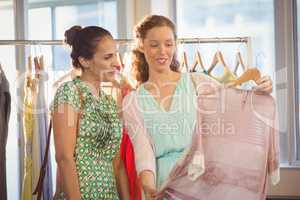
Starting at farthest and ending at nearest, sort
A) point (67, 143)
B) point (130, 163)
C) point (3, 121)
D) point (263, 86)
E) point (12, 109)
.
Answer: point (12, 109)
point (3, 121)
point (130, 163)
point (263, 86)
point (67, 143)

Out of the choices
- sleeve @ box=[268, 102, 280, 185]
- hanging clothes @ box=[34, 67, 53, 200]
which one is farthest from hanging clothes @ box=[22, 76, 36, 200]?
sleeve @ box=[268, 102, 280, 185]

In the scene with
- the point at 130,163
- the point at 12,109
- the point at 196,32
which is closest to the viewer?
the point at 130,163

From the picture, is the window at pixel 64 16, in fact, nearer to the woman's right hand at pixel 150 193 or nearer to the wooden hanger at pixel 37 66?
the wooden hanger at pixel 37 66

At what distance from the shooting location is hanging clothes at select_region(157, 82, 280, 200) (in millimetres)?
1651

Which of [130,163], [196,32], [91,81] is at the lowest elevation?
[130,163]

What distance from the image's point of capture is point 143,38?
168 centimetres

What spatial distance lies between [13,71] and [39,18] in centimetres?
44

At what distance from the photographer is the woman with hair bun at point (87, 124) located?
4.91ft

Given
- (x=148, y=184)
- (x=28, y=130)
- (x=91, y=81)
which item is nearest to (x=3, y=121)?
(x=28, y=130)

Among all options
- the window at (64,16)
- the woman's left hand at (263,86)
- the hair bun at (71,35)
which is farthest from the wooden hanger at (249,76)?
the window at (64,16)

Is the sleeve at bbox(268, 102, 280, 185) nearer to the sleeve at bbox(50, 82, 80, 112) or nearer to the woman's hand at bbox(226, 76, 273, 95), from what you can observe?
the woman's hand at bbox(226, 76, 273, 95)

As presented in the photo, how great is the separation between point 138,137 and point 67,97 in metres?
0.33

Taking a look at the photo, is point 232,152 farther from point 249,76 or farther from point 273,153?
point 249,76

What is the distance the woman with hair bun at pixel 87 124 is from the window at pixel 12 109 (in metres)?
1.17
